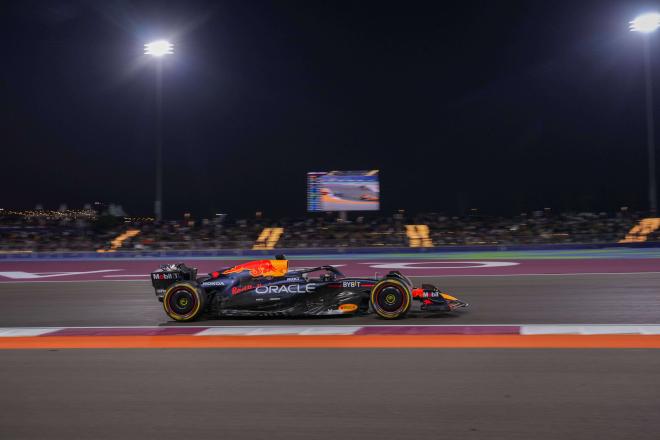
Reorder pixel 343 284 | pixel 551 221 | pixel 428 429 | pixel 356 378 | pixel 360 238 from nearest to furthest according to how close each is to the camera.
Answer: pixel 428 429, pixel 356 378, pixel 343 284, pixel 360 238, pixel 551 221

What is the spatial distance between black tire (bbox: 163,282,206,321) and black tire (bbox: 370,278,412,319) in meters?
2.51

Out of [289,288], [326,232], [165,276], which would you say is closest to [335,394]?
[289,288]

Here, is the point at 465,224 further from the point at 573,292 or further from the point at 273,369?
the point at 273,369

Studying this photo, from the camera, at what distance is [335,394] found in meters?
4.99

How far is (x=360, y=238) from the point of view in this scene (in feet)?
96.0

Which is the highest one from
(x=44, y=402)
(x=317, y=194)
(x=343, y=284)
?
(x=317, y=194)

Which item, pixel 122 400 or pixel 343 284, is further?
pixel 343 284

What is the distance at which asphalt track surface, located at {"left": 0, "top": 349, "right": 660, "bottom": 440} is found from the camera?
4.18 metres

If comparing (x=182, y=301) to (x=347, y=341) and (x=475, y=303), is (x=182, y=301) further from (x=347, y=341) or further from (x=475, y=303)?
(x=475, y=303)

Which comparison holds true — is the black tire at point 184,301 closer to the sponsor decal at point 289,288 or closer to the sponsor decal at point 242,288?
the sponsor decal at point 242,288

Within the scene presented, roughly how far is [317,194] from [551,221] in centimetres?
1203

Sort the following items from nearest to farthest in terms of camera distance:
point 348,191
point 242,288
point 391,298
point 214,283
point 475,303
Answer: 1. point 391,298
2. point 242,288
3. point 214,283
4. point 475,303
5. point 348,191

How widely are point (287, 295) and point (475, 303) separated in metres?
3.41

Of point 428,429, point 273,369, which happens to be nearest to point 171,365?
point 273,369
